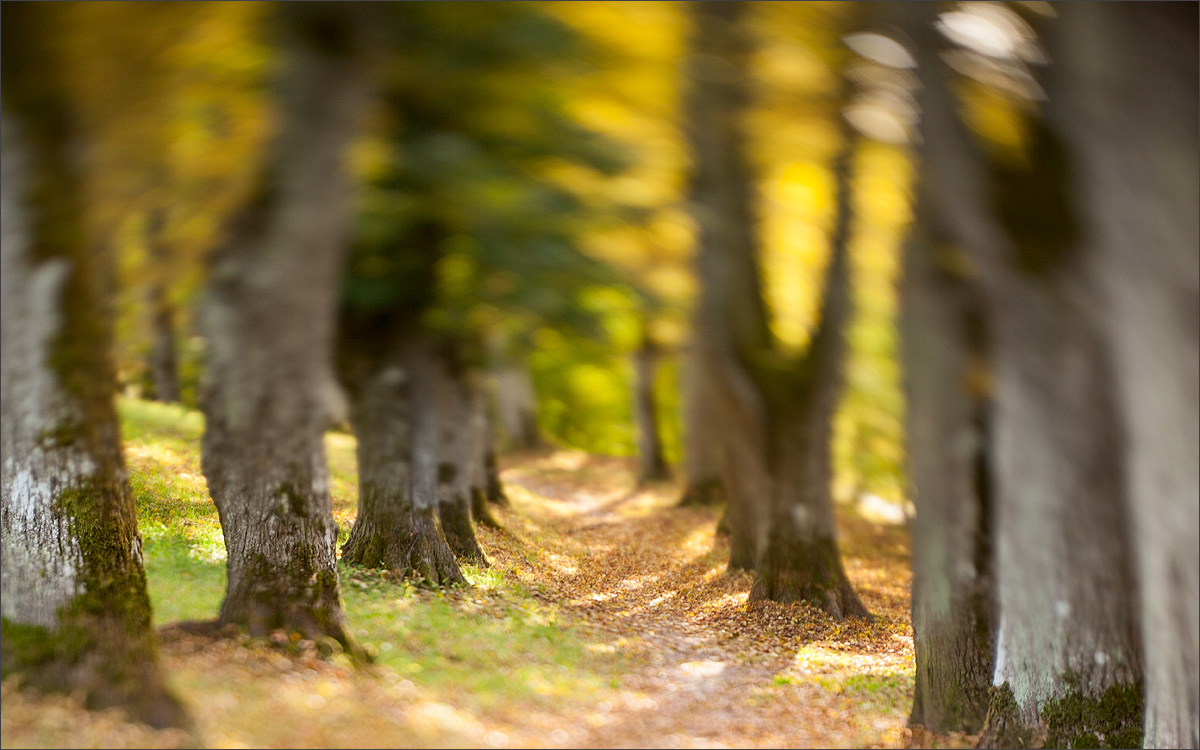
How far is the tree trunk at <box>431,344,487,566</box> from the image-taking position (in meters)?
6.90

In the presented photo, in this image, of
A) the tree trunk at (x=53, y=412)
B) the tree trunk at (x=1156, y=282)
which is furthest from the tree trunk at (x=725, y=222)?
the tree trunk at (x=53, y=412)

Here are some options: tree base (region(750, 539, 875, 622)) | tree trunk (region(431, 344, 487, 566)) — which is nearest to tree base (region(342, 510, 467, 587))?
tree trunk (region(431, 344, 487, 566))

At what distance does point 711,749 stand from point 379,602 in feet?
14.0

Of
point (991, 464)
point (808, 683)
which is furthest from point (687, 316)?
point (808, 683)

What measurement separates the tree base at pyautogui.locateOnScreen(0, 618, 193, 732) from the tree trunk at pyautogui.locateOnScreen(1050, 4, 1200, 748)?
22.1ft

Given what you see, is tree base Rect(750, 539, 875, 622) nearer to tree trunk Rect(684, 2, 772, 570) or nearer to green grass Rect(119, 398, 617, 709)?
green grass Rect(119, 398, 617, 709)

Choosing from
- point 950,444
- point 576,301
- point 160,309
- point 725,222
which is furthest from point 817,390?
point 160,309

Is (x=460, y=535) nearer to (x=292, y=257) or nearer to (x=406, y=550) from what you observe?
(x=406, y=550)

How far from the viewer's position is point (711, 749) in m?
6.79

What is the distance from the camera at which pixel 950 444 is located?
21.4 ft

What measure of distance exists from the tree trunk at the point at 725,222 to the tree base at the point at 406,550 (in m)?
4.74

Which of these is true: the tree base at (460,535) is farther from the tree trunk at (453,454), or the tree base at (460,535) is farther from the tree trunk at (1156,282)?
the tree trunk at (1156,282)

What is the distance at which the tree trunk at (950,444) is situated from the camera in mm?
6375

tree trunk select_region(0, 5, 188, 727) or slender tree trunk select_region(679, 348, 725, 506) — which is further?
slender tree trunk select_region(679, 348, 725, 506)
